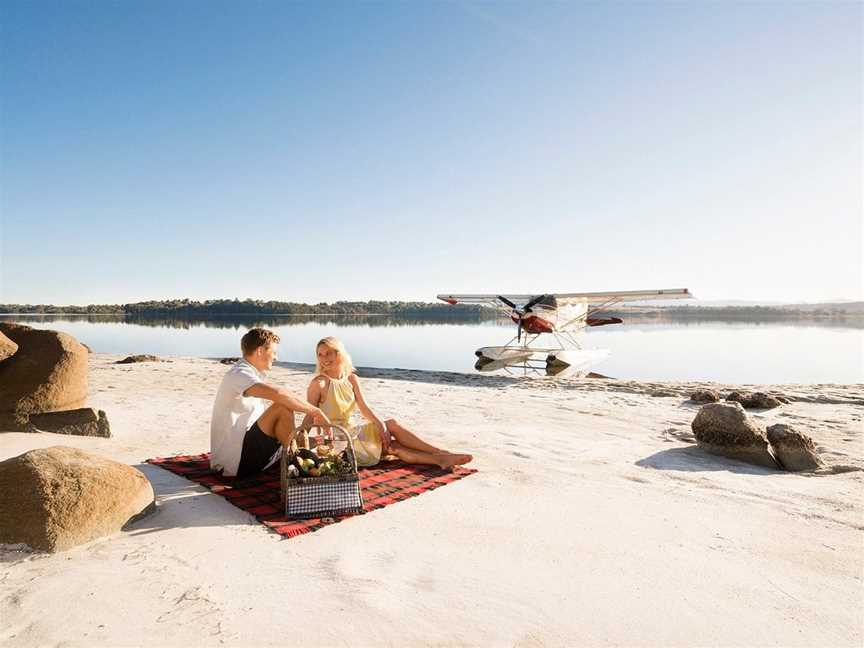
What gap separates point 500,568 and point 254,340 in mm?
2268

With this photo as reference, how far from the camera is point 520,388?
10.8m

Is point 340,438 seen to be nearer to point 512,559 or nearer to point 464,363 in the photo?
point 512,559

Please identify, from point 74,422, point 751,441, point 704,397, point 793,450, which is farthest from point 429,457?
point 704,397

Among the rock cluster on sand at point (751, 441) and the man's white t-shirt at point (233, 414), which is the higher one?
the man's white t-shirt at point (233, 414)

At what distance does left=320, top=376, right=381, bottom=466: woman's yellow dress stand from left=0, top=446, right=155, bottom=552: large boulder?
1.48 m

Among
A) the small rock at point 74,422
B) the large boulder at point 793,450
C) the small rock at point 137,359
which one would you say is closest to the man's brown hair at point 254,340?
the small rock at point 74,422

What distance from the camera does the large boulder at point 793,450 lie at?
4.57 meters

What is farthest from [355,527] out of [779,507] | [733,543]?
[779,507]

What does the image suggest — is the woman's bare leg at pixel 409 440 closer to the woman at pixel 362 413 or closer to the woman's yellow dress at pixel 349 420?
the woman at pixel 362 413

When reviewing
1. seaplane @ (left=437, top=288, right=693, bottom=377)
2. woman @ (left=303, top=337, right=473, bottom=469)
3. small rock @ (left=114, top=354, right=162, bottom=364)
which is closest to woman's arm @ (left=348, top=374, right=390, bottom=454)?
woman @ (left=303, top=337, right=473, bottom=469)

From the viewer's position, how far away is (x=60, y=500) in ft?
8.58

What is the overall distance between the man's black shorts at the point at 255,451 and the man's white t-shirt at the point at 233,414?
0.12ft

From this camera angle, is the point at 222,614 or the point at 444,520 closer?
the point at 222,614

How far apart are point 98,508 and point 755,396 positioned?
9.17 m
